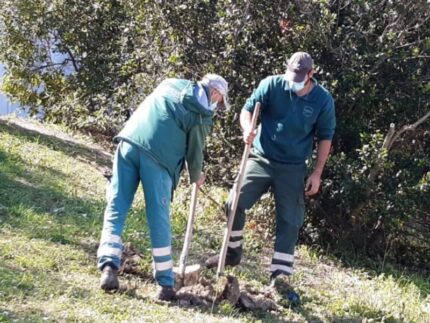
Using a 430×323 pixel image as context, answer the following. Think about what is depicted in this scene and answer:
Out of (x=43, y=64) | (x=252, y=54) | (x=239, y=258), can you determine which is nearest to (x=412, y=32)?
(x=252, y=54)

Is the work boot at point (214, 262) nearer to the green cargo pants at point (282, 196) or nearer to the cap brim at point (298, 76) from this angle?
the green cargo pants at point (282, 196)

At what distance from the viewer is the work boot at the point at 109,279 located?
460 centimetres

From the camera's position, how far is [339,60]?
648 cm

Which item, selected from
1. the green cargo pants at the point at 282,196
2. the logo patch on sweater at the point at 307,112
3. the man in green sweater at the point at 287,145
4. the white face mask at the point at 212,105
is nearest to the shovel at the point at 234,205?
the man in green sweater at the point at 287,145

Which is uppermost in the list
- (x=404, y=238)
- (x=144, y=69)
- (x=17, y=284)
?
(x=144, y=69)

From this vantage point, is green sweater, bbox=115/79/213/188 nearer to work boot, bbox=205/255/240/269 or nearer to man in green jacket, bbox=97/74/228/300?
man in green jacket, bbox=97/74/228/300

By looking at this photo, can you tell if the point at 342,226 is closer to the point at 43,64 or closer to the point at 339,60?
the point at 339,60

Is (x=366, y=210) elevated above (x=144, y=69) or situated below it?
below

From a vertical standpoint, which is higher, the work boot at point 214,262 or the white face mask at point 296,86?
the white face mask at point 296,86

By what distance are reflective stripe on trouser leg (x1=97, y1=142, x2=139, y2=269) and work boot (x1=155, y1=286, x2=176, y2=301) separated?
36 cm

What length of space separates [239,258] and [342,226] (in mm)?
1599

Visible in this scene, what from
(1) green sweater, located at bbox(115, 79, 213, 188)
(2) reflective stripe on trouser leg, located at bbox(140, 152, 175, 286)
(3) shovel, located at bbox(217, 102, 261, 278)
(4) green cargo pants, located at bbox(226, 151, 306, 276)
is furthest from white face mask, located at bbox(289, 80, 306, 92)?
(2) reflective stripe on trouser leg, located at bbox(140, 152, 175, 286)

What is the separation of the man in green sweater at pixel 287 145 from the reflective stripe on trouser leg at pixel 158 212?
3.06 ft

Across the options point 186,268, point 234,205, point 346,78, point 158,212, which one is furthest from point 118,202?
point 346,78
